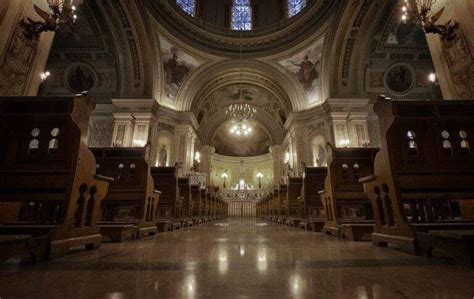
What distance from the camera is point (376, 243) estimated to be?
7.71ft

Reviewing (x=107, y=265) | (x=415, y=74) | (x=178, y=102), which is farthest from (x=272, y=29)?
(x=107, y=265)

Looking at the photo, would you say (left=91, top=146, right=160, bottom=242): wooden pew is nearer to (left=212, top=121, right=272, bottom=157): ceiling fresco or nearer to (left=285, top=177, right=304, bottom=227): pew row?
(left=285, top=177, right=304, bottom=227): pew row

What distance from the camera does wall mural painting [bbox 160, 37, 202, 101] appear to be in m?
13.3

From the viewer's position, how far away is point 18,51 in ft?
14.4

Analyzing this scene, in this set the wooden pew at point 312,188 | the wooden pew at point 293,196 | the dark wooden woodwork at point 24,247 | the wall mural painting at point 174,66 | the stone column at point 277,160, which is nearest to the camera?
the dark wooden woodwork at point 24,247

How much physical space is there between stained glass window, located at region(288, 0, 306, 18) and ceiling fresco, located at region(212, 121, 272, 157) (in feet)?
32.0

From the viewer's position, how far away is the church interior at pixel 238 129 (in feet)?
4.37

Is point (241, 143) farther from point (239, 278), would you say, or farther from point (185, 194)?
point (239, 278)

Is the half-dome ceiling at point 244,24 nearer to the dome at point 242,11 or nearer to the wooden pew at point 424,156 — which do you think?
the dome at point 242,11

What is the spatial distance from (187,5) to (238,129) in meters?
8.25

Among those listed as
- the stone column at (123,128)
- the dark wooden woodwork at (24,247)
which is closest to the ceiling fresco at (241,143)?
the stone column at (123,128)

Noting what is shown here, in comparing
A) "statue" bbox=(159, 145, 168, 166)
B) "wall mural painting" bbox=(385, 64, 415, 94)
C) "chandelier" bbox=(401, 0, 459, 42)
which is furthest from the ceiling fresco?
"chandelier" bbox=(401, 0, 459, 42)

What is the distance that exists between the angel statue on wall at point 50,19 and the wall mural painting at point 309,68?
1142 centimetres

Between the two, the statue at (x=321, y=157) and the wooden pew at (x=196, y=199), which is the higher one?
the statue at (x=321, y=157)
